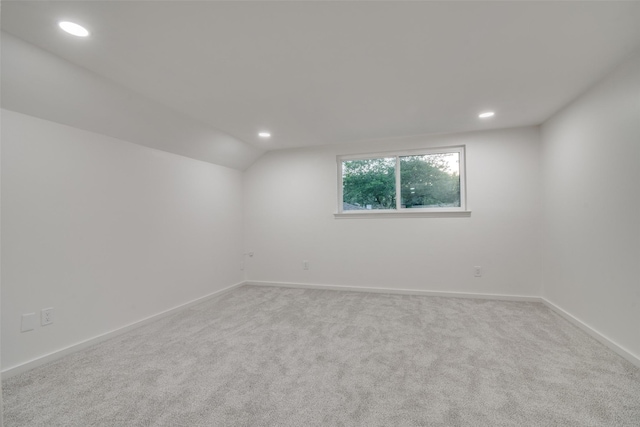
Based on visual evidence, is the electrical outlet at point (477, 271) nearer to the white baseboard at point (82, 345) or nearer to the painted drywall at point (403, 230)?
the painted drywall at point (403, 230)

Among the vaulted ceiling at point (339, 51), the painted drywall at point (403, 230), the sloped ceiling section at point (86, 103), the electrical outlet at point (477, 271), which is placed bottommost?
the electrical outlet at point (477, 271)

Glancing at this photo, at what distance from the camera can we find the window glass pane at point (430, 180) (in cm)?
391

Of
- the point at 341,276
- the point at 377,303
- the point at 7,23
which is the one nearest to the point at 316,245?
the point at 341,276

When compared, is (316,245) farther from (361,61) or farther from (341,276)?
(361,61)

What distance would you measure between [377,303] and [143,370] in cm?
246

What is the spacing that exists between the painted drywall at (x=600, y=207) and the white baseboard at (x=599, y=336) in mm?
28

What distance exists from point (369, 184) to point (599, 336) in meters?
2.84

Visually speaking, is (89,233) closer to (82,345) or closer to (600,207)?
(82,345)

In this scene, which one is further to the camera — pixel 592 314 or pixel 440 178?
pixel 440 178

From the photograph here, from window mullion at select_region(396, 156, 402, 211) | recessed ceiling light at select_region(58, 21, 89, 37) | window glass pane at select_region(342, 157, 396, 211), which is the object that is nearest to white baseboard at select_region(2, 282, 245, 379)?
recessed ceiling light at select_region(58, 21, 89, 37)

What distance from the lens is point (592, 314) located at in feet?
8.26

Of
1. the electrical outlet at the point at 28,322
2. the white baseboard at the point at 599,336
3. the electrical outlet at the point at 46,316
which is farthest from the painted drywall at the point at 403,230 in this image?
the electrical outlet at the point at 28,322

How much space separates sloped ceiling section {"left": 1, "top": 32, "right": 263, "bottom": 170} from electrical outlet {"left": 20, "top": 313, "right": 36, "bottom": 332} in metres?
1.45

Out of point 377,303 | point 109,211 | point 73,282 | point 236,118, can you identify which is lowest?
point 377,303
